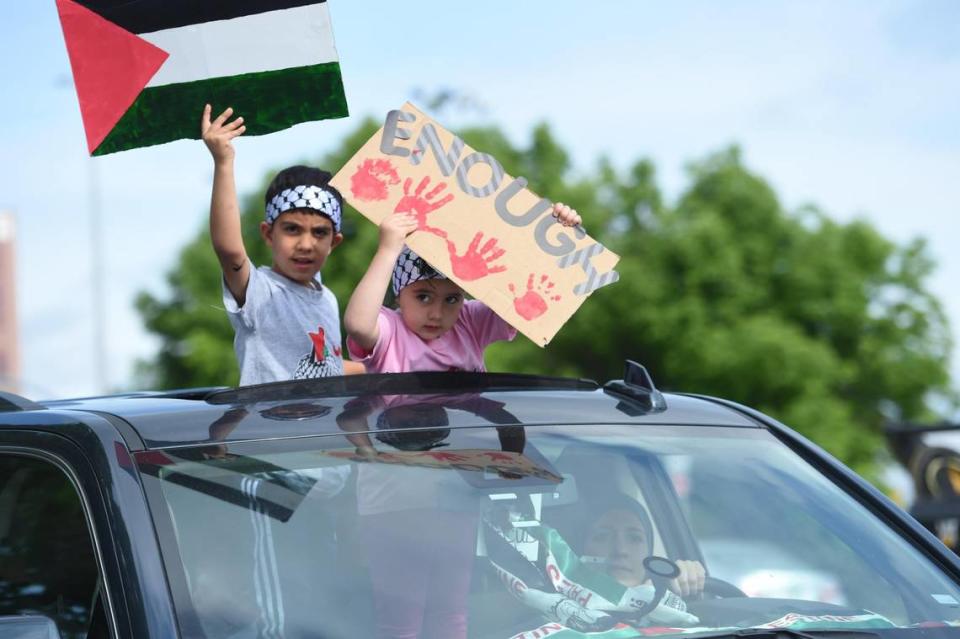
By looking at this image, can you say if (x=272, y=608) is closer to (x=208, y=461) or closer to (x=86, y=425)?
(x=208, y=461)

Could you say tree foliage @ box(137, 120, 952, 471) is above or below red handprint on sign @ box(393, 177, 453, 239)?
below

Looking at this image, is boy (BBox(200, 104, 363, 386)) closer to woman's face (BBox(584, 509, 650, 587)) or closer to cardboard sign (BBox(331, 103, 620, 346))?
cardboard sign (BBox(331, 103, 620, 346))

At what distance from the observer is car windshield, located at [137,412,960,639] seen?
254cm

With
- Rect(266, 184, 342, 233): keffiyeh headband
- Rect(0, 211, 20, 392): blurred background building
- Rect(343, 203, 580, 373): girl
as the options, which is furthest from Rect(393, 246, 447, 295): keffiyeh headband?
Rect(0, 211, 20, 392): blurred background building

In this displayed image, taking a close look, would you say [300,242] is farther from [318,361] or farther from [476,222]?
[476,222]

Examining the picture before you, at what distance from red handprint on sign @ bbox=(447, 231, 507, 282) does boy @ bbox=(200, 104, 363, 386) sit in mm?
677

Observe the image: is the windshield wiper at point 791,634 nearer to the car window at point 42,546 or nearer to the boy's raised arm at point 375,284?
the boy's raised arm at point 375,284

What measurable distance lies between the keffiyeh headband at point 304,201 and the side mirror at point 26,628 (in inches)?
78.9

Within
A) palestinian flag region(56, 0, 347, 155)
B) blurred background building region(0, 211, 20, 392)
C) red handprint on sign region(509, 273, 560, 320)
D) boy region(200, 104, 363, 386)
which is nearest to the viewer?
red handprint on sign region(509, 273, 560, 320)

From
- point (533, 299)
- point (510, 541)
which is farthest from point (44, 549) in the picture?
point (510, 541)

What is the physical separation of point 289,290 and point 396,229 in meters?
0.81

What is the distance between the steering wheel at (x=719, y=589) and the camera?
283 cm

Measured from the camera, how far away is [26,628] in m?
2.37

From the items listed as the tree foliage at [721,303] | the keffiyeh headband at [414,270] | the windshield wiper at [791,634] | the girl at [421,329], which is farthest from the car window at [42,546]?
the tree foliage at [721,303]
